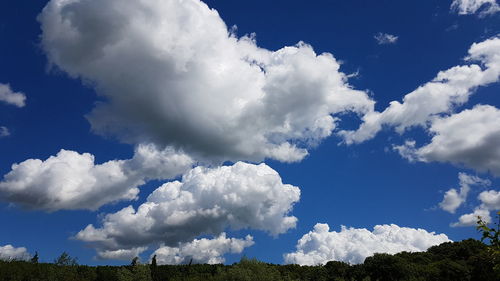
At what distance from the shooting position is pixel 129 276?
75.7m

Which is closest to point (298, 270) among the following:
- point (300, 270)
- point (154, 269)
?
point (300, 270)

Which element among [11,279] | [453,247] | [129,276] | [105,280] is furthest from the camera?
[453,247]

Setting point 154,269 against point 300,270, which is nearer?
point 154,269

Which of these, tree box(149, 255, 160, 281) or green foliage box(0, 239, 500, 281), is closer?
green foliage box(0, 239, 500, 281)

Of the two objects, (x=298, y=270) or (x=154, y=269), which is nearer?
(x=154, y=269)

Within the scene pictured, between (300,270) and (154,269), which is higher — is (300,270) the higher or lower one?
the higher one

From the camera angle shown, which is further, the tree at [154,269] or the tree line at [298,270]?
the tree at [154,269]

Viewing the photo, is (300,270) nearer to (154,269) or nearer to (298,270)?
(298,270)

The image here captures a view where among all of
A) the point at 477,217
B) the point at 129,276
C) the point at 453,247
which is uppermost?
the point at 453,247

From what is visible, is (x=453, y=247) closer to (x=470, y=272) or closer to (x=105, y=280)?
(x=470, y=272)

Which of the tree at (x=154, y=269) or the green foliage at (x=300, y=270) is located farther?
the tree at (x=154, y=269)

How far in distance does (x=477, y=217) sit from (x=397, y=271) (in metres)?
85.5

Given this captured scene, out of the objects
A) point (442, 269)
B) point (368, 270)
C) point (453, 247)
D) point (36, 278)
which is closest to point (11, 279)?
point (36, 278)

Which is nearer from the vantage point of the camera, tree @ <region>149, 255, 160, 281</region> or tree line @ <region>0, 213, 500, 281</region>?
tree line @ <region>0, 213, 500, 281</region>
